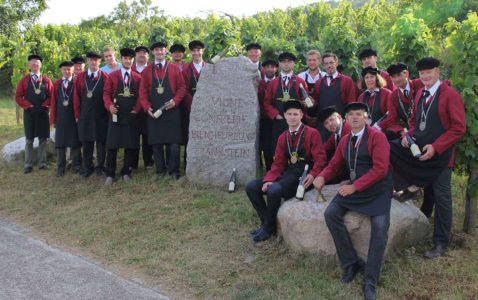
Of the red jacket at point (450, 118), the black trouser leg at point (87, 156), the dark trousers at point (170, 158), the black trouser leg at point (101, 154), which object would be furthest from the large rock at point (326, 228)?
the black trouser leg at point (87, 156)

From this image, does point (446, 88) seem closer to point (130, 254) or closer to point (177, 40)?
point (130, 254)

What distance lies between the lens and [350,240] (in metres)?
4.84

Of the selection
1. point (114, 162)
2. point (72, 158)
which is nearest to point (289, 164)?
point (114, 162)

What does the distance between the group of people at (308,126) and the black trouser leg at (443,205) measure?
1 centimetres

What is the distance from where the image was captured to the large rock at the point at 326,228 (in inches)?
192

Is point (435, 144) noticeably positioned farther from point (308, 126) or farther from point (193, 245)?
point (193, 245)

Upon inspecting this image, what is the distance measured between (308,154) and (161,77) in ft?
11.0

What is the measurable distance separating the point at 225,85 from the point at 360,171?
3501mm


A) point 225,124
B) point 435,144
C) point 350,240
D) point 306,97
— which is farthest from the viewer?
point 225,124

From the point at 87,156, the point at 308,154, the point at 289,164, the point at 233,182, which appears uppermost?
the point at 308,154

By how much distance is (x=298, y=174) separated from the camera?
5.84 m

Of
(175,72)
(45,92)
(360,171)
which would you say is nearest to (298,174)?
(360,171)

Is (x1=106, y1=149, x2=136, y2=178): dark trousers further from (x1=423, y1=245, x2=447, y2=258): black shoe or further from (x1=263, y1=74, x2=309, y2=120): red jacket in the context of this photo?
(x1=423, y1=245, x2=447, y2=258): black shoe

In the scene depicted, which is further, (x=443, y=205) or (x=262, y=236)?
(x=262, y=236)
